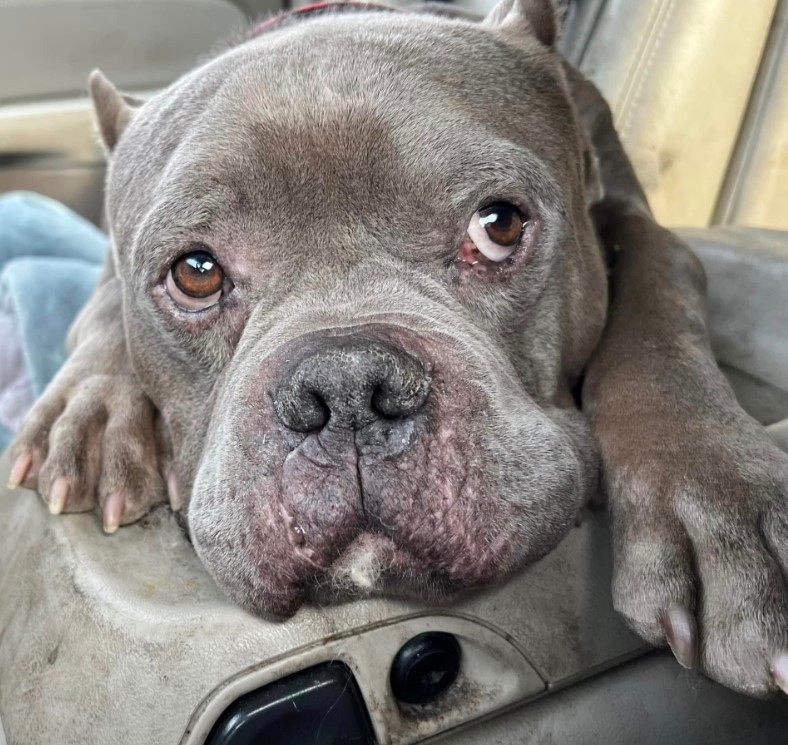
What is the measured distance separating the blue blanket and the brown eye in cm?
201

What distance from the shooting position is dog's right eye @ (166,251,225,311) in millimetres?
1722

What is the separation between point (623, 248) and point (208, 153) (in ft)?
3.66

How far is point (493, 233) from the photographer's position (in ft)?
5.56

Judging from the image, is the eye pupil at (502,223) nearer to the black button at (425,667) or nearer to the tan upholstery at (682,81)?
the black button at (425,667)

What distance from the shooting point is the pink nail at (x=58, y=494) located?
66.3 inches

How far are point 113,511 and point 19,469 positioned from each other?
301 millimetres

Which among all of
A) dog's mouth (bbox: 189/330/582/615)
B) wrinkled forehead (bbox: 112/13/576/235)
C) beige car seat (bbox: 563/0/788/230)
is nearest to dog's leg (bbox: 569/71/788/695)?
dog's mouth (bbox: 189/330/582/615)

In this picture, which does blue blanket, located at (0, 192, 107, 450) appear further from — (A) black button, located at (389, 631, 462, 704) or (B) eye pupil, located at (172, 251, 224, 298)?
(A) black button, located at (389, 631, 462, 704)

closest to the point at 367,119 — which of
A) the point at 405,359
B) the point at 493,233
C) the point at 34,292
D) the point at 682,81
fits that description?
the point at 493,233

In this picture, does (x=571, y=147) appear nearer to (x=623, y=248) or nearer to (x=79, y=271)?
(x=623, y=248)

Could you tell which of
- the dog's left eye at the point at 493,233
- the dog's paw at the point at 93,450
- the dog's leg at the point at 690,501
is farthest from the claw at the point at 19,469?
the dog's leg at the point at 690,501

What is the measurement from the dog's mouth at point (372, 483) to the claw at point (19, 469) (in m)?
0.62

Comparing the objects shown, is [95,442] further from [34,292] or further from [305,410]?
[34,292]

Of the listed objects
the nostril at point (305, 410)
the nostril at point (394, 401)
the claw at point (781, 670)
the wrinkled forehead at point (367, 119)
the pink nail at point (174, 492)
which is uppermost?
the wrinkled forehead at point (367, 119)
